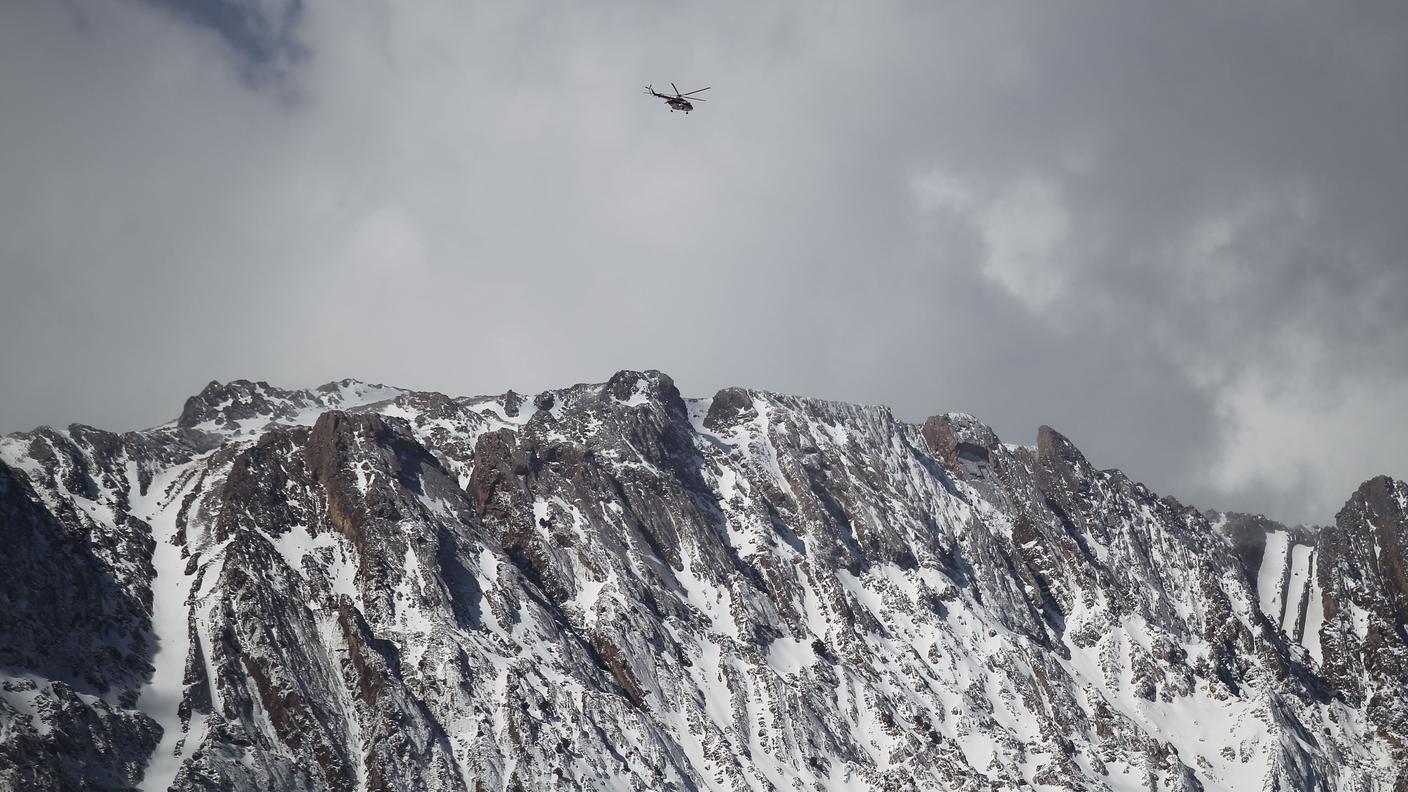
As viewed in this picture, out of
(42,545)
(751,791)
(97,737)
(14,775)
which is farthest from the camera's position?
(751,791)

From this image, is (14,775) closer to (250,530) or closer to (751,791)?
(250,530)

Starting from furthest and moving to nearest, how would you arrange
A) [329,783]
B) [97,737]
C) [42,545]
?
[42,545]
[329,783]
[97,737]

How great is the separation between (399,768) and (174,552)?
5792 centimetres

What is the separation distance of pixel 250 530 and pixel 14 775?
201 ft

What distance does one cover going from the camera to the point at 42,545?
178 metres

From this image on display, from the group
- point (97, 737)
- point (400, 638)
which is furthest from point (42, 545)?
point (400, 638)

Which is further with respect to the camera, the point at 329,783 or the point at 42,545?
the point at 42,545

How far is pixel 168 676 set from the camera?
172125 millimetres

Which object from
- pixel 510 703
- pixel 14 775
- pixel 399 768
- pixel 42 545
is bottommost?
pixel 14 775

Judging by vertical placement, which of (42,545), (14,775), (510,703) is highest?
(42,545)

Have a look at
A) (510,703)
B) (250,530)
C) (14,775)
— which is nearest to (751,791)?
(510,703)

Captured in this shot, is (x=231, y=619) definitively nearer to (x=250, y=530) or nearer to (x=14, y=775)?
(x=250, y=530)

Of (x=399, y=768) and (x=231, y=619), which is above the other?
(x=231, y=619)

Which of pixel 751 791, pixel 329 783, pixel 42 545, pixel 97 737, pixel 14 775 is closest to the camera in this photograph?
pixel 14 775
